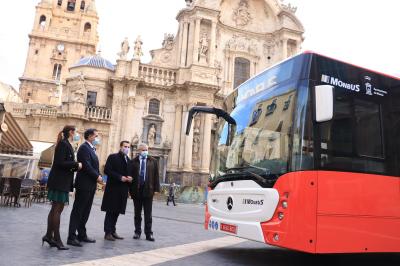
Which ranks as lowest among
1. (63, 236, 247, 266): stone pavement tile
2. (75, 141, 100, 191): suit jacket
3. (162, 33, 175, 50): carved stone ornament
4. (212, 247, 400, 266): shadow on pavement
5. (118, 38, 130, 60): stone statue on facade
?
(212, 247, 400, 266): shadow on pavement

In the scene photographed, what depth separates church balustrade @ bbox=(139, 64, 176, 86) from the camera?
2809cm

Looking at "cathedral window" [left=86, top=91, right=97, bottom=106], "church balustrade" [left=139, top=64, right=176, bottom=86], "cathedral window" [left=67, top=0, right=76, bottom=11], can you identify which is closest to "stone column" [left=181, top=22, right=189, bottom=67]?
"church balustrade" [left=139, top=64, right=176, bottom=86]

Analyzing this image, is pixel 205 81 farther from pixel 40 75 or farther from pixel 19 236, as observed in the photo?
pixel 40 75

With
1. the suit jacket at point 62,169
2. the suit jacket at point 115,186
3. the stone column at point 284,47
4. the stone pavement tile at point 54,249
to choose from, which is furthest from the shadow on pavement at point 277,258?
the stone column at point 284,47

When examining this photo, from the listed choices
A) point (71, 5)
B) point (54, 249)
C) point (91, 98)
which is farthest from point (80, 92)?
point (71, 5)

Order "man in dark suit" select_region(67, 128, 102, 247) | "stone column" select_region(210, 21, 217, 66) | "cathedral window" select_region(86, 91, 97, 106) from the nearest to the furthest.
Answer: "man in dark suit" select_region(67, 128, 102, 247)
"cathedral window" select_region(86, 91, 97, 106)
"stone column" select_region(210, 21, 217, 66)

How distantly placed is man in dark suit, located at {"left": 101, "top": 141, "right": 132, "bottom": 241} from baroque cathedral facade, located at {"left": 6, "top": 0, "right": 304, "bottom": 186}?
1957cm

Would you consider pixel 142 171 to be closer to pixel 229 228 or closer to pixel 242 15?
pixel 229 228

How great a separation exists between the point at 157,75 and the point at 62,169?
23.8 meters

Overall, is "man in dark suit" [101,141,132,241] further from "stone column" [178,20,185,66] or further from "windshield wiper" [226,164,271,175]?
"stone column" [178,20,185,66]

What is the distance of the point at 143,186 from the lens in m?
6.66

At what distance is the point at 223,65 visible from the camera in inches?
1208

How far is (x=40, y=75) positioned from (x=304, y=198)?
175 ft

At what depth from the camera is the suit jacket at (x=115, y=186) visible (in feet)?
20.8
